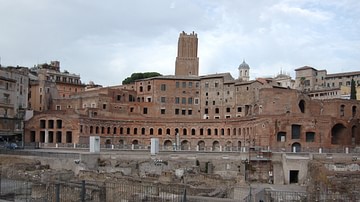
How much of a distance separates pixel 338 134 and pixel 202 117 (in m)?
28.8


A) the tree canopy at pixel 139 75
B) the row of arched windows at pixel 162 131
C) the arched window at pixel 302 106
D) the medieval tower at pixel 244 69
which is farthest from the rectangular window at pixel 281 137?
the medieval tower at pixel 244 69

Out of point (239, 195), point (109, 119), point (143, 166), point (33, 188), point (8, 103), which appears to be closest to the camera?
point (33, 188)

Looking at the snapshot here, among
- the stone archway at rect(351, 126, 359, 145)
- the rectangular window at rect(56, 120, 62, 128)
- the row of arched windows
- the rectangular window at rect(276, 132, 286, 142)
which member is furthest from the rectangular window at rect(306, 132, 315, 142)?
the rectangular window at rect(56, 120, 62, 128)

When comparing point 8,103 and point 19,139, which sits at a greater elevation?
point 8,103

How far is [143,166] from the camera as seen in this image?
142 ft

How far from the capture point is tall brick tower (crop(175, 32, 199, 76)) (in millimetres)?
110875

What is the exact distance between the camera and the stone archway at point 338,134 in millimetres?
68688

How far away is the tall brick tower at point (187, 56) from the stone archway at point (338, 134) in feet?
155

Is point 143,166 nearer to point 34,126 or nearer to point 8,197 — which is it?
point 8,197

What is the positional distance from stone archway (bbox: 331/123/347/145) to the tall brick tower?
47173 millimetres

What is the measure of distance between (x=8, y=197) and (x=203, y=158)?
100 feet

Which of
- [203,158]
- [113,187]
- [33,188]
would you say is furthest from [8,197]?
[203,158]

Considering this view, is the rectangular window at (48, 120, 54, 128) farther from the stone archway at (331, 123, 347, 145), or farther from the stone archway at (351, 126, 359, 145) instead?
the stone archway at (351, 126, 359, 145)

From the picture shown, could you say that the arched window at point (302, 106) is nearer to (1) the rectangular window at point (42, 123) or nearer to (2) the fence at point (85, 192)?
(1) the rectangular window at point (42, 123)
